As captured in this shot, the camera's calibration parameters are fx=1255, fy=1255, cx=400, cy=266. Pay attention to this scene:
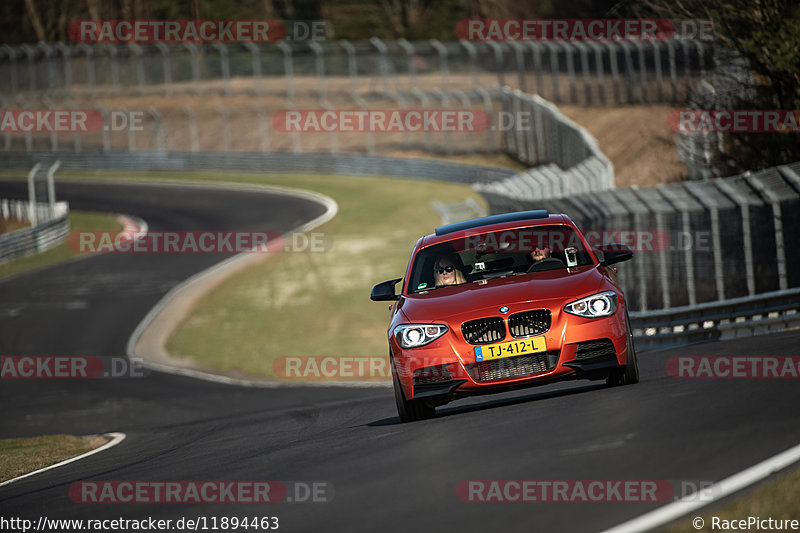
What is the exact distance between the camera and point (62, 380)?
2338cm

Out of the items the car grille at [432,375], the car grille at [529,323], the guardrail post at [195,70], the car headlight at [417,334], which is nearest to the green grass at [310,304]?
the car headlight at [417,334]

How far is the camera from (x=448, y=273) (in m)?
10.4

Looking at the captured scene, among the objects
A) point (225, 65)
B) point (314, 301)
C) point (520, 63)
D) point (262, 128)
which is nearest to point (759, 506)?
point (314, 301)

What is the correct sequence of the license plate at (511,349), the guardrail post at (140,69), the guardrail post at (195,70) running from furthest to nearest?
1. the guardrail post at (140,69)
2. the guardrail post at (195,70)
3. the license plate at (511,349)

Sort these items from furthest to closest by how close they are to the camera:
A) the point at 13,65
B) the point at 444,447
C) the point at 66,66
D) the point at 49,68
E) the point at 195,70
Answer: the point at 13,65 < the point at 49,68 < the point at 66,66 < the point at 195,70 < the point at 444,447

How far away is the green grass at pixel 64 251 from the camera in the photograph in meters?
38.3

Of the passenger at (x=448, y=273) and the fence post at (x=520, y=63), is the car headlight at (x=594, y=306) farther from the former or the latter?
the fence post at (x=520, y=63)

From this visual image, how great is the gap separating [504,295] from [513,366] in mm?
559

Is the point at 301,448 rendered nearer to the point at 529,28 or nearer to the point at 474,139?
the point at 474,139

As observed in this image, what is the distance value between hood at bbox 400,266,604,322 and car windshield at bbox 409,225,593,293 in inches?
10.1

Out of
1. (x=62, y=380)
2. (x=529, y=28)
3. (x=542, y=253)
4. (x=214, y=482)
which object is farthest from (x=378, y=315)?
(x=529, y=28)

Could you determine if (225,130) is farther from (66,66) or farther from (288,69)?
(66,66)

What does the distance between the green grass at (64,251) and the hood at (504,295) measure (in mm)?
29114

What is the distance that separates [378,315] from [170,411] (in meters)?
8.80
